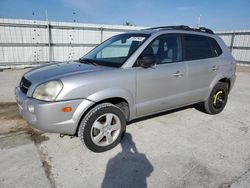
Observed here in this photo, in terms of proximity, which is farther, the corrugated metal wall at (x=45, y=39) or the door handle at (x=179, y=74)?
the corrugated metal wall at (x=45, y=39)

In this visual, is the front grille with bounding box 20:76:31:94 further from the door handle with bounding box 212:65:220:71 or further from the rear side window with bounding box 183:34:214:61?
the door handle with bounding box 212:65:220:71

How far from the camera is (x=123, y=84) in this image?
2824mm

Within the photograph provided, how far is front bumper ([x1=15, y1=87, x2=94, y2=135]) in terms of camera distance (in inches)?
94.5

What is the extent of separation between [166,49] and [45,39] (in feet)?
28.5

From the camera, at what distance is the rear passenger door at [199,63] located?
11.9ft

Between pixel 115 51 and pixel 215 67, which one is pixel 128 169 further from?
pixel 215 67

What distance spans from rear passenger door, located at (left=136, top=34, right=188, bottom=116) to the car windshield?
238 millimetres

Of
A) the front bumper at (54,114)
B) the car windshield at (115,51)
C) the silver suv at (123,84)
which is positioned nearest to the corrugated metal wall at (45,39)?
the car windshield at (115,51)

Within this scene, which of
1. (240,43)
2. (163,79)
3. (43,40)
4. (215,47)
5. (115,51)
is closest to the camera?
(163,79)

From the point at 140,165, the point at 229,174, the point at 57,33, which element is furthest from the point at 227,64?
the point at 57,33

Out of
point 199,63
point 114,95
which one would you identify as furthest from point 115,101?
point 199,63

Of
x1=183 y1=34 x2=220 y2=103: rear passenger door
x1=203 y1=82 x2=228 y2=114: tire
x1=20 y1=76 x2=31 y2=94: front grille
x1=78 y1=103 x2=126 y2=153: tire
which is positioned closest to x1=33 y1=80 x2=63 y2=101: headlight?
x1=20 y1=76 x2=31 y2=94: front grille

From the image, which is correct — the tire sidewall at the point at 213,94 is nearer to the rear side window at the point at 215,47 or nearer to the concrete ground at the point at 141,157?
the concrete ground at the point at 141,157

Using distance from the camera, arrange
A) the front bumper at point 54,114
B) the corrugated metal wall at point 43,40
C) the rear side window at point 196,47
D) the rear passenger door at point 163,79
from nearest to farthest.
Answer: the front bumper at point 54,114, the rear passenger door at point 163,79, the rear side window at point 196,47, the corrugated metal wall at point 43,40
